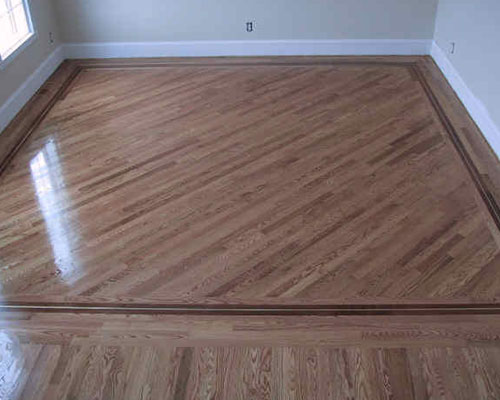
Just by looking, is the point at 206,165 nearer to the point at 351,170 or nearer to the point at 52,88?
the point at 351,170

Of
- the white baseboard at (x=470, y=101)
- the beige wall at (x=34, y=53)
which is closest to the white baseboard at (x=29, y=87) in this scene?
the beige wall at (x=34, y=53)

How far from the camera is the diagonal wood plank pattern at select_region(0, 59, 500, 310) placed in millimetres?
2881

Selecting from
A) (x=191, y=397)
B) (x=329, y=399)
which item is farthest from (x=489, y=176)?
(x=191, y=397)

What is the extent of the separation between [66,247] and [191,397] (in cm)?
126

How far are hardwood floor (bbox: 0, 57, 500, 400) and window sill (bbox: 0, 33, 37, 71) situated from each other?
1.27 ft

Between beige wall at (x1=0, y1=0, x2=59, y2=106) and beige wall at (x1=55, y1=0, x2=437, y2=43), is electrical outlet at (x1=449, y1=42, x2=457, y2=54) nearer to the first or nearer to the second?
beige wall at (x1=55, y1=0, x2=437, y2=43)

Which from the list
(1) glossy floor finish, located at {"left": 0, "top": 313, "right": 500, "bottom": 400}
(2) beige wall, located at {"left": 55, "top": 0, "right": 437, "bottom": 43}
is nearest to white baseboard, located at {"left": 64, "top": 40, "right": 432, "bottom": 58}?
(2) beige wall, located at {"left": 55, "top": 0, "right": 437, "bottom": 43}

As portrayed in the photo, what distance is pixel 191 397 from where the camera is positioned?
2285mm

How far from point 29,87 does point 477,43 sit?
3601 millimetres

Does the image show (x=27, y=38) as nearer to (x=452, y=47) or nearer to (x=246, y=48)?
(x=246, y=48)

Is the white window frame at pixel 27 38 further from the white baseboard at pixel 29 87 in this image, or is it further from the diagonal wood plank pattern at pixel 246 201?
the diagonal wood plank pattern at pixel 246 201

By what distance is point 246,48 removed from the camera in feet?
18.9

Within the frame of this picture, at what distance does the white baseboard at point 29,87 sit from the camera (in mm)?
4512

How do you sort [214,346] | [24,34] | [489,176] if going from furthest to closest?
[24,34]
[489,176]
[214,346]
